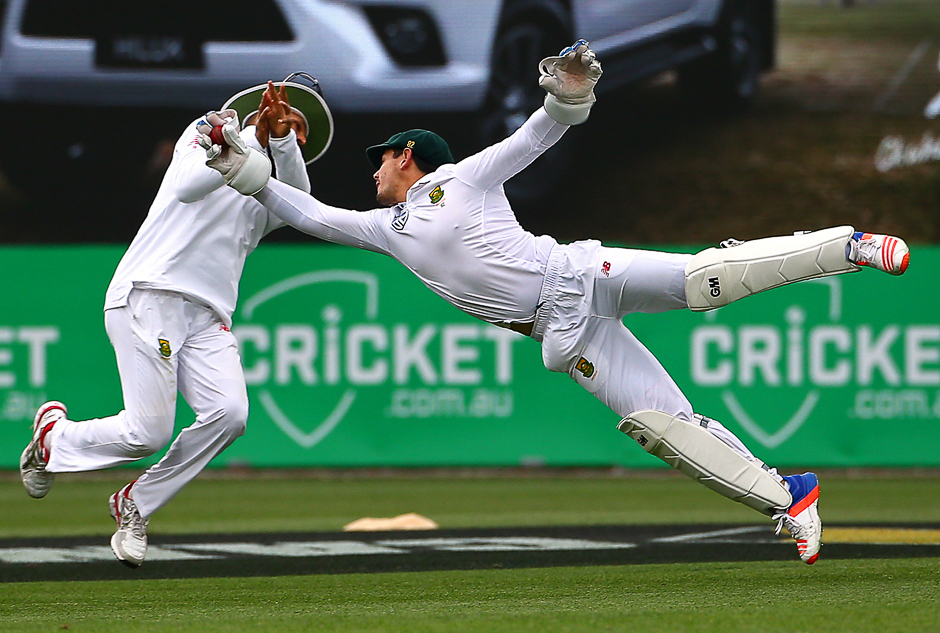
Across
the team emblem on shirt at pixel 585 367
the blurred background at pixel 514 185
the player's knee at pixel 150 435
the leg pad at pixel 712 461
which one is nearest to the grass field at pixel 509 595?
the leg pad at pixel 712 461

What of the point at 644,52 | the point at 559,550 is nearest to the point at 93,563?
the point at 559,550

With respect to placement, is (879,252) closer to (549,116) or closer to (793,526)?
(793,526)

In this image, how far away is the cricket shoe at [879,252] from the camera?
17.2 feet

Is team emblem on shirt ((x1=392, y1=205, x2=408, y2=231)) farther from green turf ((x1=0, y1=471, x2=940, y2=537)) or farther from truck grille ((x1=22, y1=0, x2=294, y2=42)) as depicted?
truck grille ((x1=22, y1=0, x2=294, y2=42))

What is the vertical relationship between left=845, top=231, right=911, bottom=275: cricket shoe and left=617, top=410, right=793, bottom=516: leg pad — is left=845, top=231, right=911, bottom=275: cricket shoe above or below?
above

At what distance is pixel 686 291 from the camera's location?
563 cm

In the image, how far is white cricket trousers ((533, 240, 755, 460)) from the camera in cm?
573

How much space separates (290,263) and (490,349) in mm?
1987

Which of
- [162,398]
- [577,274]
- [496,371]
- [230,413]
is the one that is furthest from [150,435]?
[496,371]

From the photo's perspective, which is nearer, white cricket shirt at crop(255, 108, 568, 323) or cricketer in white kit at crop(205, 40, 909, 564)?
cricketer in white kit at crop(205, 40, 909, 564)

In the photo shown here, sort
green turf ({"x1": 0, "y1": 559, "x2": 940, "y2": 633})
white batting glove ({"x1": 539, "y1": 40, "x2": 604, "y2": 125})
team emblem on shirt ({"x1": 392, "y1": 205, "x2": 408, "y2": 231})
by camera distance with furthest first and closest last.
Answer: team emblem on shirt ({"x1": 392, "y1": 205, "x2": 408, "y2": 231}) → white batting glove ({"x1": 539, "y1": 40, "x2": 604, "y2": 125}) → green turf ({"x1": 0, "y1": 559, "x2": 940, "y2": 633})

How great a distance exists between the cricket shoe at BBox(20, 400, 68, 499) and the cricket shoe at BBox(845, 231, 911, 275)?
3.80 metres

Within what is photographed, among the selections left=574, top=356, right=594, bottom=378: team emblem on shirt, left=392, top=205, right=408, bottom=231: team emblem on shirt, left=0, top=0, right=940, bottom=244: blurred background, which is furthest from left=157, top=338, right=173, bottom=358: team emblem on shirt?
left=0, top=0, right=940, bottom=244: blurred background

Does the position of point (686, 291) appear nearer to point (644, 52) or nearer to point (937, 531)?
point (937, 531)
